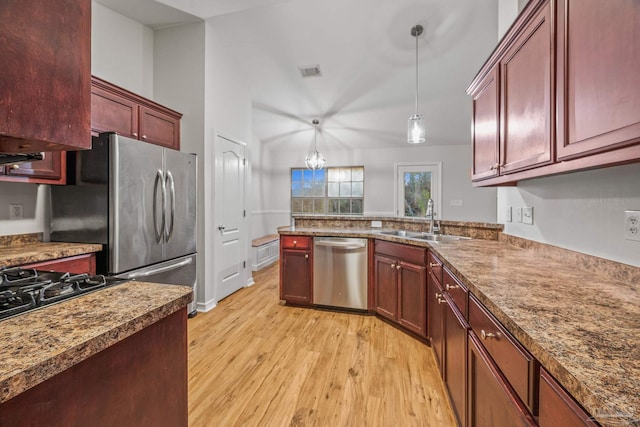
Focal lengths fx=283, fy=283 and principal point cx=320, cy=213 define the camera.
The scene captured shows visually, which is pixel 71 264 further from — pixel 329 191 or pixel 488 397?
pixel 329 191

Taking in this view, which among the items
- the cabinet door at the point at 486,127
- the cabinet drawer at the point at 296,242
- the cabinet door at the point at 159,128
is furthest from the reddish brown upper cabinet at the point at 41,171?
the cabinet door at the point at 486,127

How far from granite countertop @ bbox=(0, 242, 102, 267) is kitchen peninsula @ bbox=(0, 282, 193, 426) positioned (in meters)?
1.14

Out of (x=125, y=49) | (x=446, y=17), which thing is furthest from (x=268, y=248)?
(x=446, y=17)

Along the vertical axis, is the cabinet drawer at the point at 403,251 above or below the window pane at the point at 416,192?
below

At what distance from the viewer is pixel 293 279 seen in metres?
3.10

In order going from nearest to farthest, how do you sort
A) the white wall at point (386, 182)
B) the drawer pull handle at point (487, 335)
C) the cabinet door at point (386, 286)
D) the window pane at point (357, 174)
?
the drawer pull handle at point (487, 335)
the cabinet door at point (386, 286)
the white wall at point (386, 182)
the window pane at point (357, 174)

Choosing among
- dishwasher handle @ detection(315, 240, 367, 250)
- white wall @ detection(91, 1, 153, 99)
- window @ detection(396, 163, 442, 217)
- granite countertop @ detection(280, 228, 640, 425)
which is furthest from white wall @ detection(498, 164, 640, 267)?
window @ detection(396, 163, 442, 217)

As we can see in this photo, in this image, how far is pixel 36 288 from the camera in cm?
92

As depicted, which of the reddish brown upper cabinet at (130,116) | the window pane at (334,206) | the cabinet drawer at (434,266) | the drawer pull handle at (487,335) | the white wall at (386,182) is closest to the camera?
the drawer pull handle at (487,335)

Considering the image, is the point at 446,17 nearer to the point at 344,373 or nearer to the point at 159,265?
the point at 344,373

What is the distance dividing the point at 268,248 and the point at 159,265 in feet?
9.45

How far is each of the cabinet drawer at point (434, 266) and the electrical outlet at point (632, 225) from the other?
84 cm

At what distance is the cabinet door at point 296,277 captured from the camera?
3039 millimetres

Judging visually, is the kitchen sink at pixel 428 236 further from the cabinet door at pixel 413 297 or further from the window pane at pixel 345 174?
the window pane at pixel 345 174
